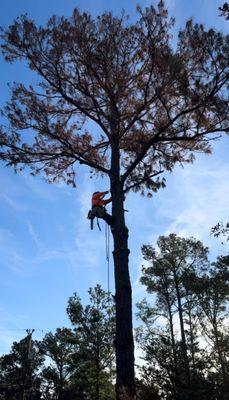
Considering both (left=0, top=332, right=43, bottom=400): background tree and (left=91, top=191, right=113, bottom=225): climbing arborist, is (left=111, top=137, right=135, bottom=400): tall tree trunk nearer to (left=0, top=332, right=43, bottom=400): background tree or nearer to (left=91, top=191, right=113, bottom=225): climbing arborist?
(left=91, top=191, right=113, bottom=225): climbing arborist

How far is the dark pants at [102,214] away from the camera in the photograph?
8.08 metres

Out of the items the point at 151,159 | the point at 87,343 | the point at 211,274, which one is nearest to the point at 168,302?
the point at 211,274

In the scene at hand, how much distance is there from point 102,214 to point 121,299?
70.5 inches

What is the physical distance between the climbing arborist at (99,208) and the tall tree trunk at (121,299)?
14 centimetres

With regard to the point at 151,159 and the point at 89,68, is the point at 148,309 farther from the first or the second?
the point at 89,68

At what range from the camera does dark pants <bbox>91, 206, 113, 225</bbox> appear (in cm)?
808

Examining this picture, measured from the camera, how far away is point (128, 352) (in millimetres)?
6617

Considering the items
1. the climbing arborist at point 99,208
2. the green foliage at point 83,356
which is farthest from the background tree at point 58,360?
the climbing arborist at point 99,208

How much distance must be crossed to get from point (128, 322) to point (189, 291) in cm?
1461

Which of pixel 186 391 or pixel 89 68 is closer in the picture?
pixel 186 391

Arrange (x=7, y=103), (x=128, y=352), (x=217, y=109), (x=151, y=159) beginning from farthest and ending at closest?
(x=151, y=159) < (x=7, y=103) < (x=217, y=109) < (x=128, y=352)

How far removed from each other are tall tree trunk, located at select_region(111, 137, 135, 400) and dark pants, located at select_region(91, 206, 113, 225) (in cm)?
11

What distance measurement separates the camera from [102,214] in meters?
8.20

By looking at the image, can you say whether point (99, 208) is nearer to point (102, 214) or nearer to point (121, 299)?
point (102, 214)
